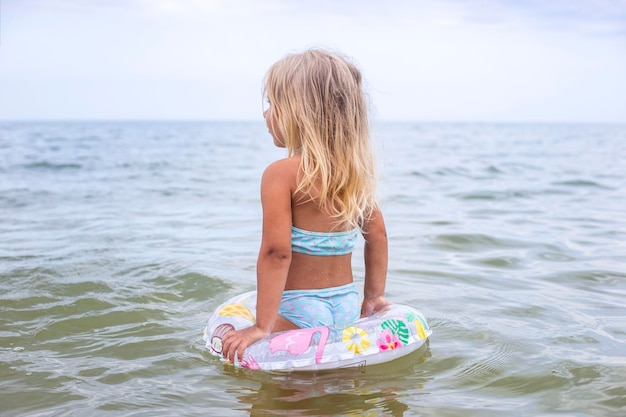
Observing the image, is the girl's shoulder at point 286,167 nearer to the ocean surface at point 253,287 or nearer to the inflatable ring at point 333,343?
the ocean surface at point 253,287

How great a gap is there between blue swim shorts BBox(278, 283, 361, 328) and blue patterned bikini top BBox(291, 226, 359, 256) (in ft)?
0.68

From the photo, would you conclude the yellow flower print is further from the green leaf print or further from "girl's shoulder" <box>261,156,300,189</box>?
"girl's shoulder" <box>261,156,300,189</box>

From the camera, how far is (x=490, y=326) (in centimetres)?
426

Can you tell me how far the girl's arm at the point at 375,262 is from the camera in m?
3.62

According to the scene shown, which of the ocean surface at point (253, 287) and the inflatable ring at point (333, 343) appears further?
the inflatable ring at point (333, 343)

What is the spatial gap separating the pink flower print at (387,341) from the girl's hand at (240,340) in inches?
22.5

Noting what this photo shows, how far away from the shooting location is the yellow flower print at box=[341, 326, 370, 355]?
3.29 metres

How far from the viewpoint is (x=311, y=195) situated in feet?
10.7

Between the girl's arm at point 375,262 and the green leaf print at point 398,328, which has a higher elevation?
the girl's arm at point 375,262

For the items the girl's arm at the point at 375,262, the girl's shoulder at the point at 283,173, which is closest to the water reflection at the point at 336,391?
the girl's arm at the point at 375,262

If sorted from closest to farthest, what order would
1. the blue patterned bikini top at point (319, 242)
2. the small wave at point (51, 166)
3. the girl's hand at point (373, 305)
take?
1. the blue patterned bikini top at point (319, 242)
2. the girl's hand at point (373, 305)
3. the small wave at point (51, 166)

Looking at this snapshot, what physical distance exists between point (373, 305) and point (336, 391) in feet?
2.35

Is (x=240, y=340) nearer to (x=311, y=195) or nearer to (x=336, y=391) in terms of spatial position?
(x=336, y=391)

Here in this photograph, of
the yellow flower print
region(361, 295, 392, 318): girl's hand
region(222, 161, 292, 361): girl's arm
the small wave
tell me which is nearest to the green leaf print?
the yellow flower print
